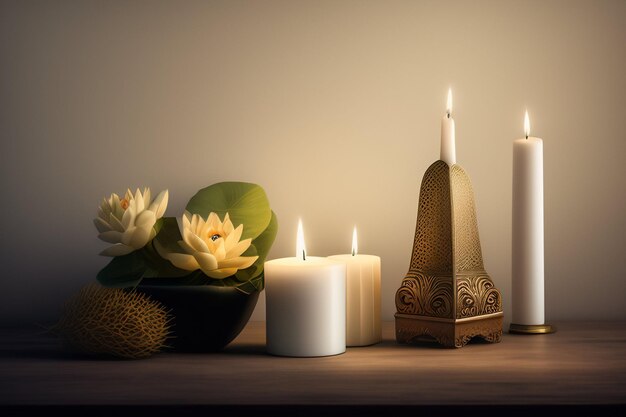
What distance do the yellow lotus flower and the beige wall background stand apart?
0.20 m

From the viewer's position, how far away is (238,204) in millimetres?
878

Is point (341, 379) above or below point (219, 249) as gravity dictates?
below

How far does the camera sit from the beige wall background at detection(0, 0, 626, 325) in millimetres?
961

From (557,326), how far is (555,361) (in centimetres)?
20

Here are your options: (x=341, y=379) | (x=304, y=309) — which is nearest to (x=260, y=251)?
(x=304, y=309)

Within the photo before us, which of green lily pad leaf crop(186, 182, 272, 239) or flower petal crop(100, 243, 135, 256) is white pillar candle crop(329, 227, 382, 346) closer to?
green lily pad leaf crop(186, 182, 272, 239)

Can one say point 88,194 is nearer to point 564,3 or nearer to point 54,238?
point 54,238

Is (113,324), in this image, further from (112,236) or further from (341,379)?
(341,379)

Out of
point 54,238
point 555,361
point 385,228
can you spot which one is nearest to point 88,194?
point 54,238

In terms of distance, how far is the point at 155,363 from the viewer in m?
0.73

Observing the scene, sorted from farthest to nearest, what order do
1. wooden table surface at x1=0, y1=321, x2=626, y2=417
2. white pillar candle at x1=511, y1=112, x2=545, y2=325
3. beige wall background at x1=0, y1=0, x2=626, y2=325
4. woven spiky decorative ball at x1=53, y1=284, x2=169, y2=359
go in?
beige wall background at x1=0, y1=0, x2=626, y2=325 → white pillar candle at x1=511, y1=112, x2=545, y2=325 → woven spiky decorative ball at x1=53, y1=284, x2=169, y2=359 → wooden table surface at x1=0, y1=321, x2=626, y2=417

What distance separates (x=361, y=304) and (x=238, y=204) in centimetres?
19

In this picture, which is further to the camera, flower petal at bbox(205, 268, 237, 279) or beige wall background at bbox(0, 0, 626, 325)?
beige wall background at bbox(0, 0, 626, 325)

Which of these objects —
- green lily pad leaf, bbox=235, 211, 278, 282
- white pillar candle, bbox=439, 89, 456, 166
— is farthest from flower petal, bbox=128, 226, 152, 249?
white pillar candle, bbox=439, 89, 456, 166
